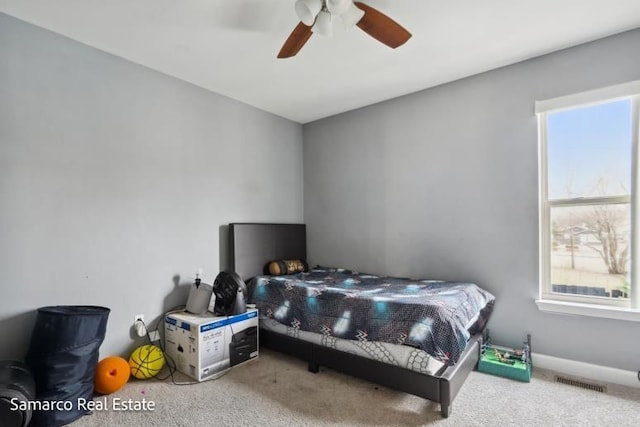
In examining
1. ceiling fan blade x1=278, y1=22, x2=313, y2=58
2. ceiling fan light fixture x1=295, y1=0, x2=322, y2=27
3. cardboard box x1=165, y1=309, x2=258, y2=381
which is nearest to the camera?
ceiling fan light fixture x1=295, y1=0, x2=322, y2=27

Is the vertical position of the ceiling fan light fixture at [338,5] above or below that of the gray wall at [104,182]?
above

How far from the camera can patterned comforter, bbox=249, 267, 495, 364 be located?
200 centimetres

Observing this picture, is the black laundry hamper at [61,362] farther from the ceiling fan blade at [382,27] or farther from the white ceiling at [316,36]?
the ceiling fan blade at [382,27]

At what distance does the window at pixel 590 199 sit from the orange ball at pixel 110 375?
3234mm

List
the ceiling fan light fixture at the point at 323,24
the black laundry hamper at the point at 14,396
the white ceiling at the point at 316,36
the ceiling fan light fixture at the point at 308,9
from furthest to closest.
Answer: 1. the white ceiling at the point at 316,36
2. the ceiling fan light fixture at the point at 323,24
3. the ceiling fan light fixture at the point at 308,9
4. the black laundry hamper at the point at 14,396

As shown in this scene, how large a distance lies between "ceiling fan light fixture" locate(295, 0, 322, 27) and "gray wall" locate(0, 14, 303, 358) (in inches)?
67.5

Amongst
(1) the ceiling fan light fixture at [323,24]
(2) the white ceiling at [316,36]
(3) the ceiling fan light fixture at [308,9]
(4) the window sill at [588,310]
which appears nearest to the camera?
(3) the ceiling fan light fixture at [308,9]

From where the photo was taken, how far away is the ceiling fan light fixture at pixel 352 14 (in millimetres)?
1756

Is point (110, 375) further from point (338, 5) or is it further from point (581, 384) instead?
point (581, 384)

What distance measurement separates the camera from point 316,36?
2328 mm

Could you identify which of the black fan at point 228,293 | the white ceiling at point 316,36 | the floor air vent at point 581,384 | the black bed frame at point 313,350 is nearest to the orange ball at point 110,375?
the black fan at point 228,293

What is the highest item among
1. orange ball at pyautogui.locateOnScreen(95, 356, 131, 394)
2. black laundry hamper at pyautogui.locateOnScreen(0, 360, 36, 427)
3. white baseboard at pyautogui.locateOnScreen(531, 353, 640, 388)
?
black laundry hamper at pyautogui.locateOnScreen(0, 360, 36, 427)

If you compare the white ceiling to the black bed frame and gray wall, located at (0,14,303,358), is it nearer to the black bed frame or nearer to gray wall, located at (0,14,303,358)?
gray wall, located at (0,14,303,358)

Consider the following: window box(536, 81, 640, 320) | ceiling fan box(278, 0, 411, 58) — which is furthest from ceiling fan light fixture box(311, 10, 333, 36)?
window box(536, 81, 640, 320)
